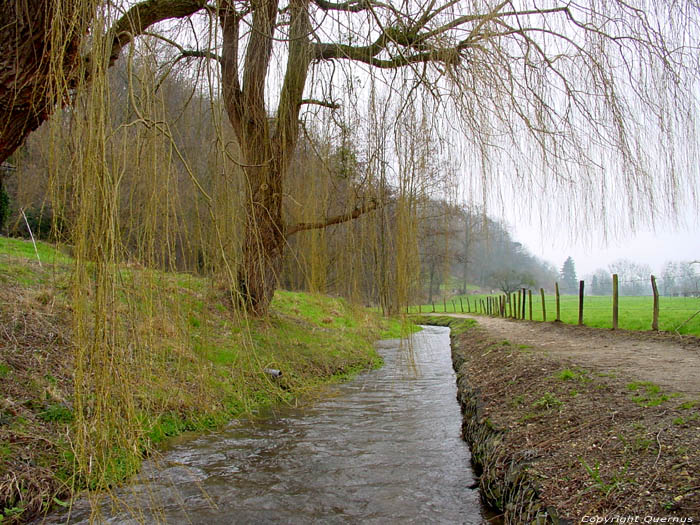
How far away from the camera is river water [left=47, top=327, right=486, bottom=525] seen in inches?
124

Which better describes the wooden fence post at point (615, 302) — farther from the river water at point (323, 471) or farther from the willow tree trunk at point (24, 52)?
the willow tree trunk at point (24, 52)

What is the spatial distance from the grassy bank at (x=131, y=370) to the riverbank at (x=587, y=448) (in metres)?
1.28

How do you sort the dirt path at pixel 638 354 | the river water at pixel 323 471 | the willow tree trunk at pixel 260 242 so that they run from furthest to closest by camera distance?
the dirt path at pixel 638 354 → the river water at pixel 323 471 → the willow tree trunk at pixel 260 242

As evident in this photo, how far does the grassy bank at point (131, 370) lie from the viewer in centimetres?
200

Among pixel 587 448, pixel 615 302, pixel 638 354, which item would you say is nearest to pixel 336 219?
pixel 587 448

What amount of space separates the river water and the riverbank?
34 centimetres

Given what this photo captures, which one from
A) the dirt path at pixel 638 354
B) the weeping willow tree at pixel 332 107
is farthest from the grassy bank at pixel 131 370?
the dirt path at pixel 638 354

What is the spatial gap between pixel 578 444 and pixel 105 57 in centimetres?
313

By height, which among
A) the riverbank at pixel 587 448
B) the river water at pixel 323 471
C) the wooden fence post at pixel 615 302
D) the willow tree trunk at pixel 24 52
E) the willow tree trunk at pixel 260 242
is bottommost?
the river water at pixel 323 471

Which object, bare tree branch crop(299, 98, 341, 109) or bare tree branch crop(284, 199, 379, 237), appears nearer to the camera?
bare tree branch crop(284, 199, 379, 237)

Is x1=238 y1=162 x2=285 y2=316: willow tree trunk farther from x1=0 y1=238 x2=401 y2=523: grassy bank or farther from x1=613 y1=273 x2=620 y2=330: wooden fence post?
x1=613 y1=273 x2=620 y2=330: wooden fence post

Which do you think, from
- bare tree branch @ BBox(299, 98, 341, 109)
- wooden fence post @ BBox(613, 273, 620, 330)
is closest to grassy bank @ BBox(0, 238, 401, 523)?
bare tree branch @ BBox(299, 98, 341, 109)

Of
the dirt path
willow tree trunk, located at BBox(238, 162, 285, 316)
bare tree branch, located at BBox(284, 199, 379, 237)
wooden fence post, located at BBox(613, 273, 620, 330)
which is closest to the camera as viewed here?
willow tree trunk, located at BBox(238, 162, 285, 316)

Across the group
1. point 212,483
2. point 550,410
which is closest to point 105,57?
point 212,483
